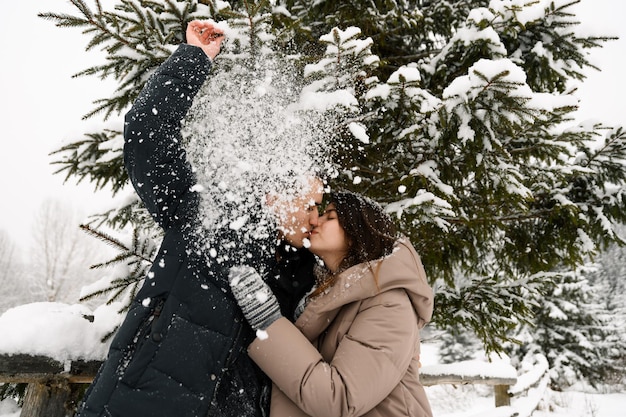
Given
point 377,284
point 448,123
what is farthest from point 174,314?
point 448,123

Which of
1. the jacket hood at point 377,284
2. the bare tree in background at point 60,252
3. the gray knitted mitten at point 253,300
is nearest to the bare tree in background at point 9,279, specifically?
the bare tree in background at point 60,252

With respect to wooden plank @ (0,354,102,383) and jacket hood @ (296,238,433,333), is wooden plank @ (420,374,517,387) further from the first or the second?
wooden plank @ (0,354,102,383)

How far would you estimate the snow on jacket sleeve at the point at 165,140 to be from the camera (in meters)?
1.47

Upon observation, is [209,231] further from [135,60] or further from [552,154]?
[552,154]

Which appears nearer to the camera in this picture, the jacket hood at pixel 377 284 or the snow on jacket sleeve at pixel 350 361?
the snow on jacket sleeve at pixel 350 361

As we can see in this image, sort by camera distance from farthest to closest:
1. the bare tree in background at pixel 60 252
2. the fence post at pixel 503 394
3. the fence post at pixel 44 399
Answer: the bare tree in background at pixel 60 252 < the fence post at pixel 503 394 < the fence post at pixel 44 399

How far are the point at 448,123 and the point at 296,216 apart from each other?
3.89 ft

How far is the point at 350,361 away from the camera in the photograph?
1.48 meters

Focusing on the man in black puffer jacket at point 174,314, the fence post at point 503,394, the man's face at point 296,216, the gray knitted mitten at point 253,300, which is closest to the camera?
the man in black puffer jacket at point 174,314

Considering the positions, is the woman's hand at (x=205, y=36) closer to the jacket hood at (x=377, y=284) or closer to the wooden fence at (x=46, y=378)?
the jacket hood at (x=377, y=284)

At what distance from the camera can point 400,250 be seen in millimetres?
1769

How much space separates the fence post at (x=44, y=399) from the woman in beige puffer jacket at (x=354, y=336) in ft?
3.48

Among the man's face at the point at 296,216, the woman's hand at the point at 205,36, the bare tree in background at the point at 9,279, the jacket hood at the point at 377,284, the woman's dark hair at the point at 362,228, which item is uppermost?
the woman's hand at the point at 205,36

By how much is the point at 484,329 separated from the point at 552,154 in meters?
1.81
